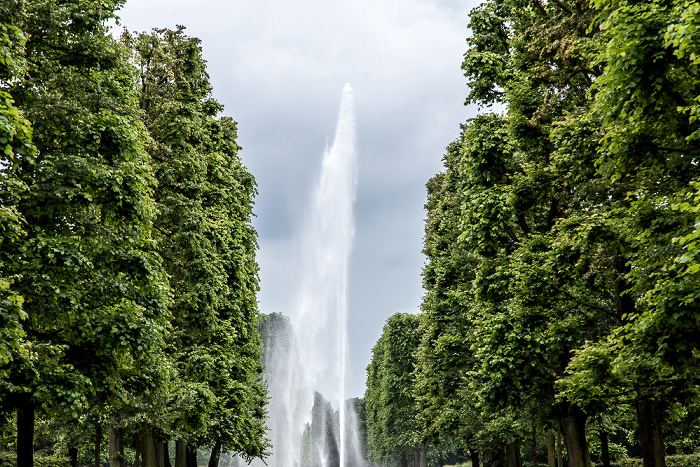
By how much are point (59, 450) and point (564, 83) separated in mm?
31421

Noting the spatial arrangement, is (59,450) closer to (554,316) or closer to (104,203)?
(104,203)

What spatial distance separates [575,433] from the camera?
17.0m

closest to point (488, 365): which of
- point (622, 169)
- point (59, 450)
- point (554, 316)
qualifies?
point (554, 316)

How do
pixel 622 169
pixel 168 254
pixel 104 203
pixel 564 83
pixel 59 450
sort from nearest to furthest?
1. pixel 622 169
2. pixel 104 203
3. pixel 564 83
4. pixel 168 254
5. pixel 59 450

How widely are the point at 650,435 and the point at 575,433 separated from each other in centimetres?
343

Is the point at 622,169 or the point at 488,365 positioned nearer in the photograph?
the point at 622,169

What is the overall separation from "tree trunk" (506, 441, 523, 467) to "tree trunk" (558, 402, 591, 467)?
1026cm

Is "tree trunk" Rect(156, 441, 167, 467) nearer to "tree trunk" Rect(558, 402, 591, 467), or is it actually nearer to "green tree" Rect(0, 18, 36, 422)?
"green tree" Rect(0, 18, 36, 422)

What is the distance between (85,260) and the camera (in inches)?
480

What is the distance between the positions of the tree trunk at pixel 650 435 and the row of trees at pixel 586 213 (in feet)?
0.11

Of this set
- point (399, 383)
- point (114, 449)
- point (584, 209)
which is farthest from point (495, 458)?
point (399, 383)

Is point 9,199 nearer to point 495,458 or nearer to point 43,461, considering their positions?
point 495,458

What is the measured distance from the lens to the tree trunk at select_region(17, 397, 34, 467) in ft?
40.8

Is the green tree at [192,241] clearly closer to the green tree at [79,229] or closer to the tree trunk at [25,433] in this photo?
the green tree at [79,229]
